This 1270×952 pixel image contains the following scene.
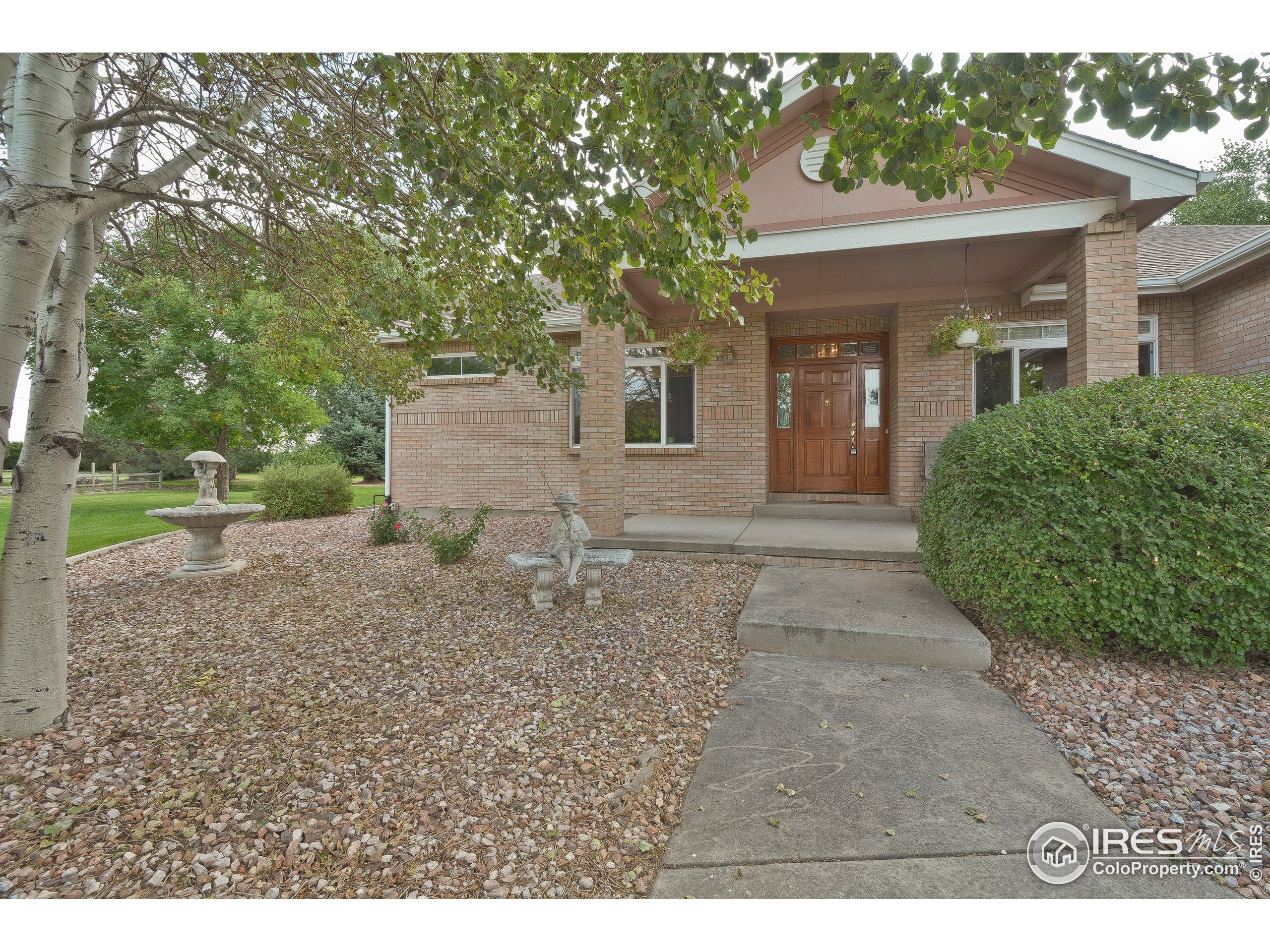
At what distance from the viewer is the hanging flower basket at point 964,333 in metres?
6.74

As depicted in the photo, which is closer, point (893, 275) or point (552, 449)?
point (893, 275)

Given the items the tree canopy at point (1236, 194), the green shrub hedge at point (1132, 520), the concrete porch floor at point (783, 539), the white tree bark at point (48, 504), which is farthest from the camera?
the tree canopy at point (1236, 194)

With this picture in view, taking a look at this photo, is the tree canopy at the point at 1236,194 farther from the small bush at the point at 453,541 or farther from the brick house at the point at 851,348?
the small bush at the point at 453,541

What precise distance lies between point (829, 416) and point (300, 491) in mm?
9696

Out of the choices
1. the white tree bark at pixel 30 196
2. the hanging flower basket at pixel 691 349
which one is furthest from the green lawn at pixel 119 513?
the hanging flower basket at pixel 691 349

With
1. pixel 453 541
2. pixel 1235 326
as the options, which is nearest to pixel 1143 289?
pixel 1235 326

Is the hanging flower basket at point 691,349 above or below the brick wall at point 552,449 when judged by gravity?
above

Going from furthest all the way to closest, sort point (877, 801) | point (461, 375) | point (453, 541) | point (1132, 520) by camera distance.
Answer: point (461, 375) < point (453, 541) < point (1132, 520) < point (877, 801)

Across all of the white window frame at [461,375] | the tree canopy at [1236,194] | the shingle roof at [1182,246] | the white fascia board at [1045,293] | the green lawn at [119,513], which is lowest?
the green lawn at [119,513]

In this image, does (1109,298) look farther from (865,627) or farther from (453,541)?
(453,541)

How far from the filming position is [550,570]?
4309 millimetres

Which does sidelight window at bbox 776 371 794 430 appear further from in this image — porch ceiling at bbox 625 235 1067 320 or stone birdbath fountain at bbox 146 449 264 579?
stone birdbath fountain at bbox 146 449 264 579

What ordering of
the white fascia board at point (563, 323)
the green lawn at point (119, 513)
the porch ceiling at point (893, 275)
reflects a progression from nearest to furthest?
1. the porch ceiling at point (893, 275)
2. the green lawn at point (119, 513)
3. the white fascia board at point (563, 323)

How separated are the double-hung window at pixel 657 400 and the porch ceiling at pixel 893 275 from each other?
2.73 ft
